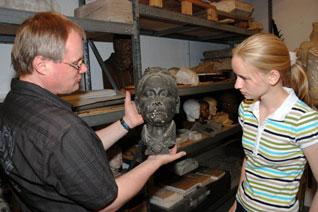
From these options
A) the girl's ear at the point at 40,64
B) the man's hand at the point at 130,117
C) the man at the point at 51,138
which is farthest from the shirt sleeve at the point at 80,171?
the man's hand at the point at 130,117

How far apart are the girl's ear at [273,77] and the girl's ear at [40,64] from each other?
0.97 meters

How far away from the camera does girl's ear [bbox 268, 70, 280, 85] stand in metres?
1.11

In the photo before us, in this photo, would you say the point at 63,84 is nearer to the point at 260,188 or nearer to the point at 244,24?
the point at 260,188

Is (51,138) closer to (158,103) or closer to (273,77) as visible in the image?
(158,103)

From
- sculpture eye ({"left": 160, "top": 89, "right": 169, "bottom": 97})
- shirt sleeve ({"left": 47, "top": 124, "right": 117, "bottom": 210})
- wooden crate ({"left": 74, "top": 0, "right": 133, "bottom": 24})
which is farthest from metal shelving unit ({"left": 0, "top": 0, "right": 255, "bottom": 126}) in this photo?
shirt sleeve ({"left": 47, "top": 124, "right": 117, "bottom": 210})

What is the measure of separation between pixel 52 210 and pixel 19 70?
0.58m

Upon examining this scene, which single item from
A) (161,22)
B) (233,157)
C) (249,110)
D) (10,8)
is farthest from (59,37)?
(233,157)

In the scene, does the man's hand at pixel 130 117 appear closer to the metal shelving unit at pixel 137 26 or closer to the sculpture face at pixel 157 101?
the metal shelving unit at pixel 137 26

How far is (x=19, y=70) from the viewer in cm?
101

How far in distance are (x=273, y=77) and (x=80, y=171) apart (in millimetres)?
920

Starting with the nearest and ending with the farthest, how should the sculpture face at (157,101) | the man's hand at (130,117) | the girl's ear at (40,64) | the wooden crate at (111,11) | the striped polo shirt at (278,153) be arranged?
the girl's ear at (40,64), the striped polo shirt at (278,153), the sculpture face at (157,101), the man's hand at (130,117), the wooden crate at (111,11)

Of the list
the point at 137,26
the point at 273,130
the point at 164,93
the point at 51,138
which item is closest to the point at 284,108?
the point at 273,130

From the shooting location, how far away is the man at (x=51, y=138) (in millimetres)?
838

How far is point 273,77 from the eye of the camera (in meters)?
1.12
